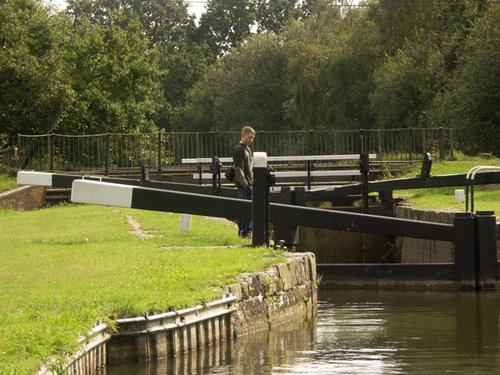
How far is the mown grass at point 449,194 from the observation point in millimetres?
28034

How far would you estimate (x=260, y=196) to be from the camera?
57.4ft

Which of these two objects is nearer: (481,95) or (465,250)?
(465,250)

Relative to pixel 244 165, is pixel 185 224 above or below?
below

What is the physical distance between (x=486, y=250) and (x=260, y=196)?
4274mm

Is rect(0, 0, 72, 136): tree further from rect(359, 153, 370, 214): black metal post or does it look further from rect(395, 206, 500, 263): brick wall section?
rect(359, 153, 370, 214): black metal post

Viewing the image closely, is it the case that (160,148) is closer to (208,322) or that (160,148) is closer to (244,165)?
(244,165)

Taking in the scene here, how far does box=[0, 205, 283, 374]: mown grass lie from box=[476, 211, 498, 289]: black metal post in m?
3.59

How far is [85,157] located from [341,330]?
2839 cm

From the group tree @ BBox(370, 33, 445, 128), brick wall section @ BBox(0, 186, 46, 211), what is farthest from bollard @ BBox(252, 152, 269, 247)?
tree @ BBox(370, 33, 445, 128)

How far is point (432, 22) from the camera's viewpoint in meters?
61.7

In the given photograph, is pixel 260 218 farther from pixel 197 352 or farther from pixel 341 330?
pixel 197 352

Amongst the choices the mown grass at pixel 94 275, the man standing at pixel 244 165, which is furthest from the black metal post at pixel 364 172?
the man standing at pixel 244 165

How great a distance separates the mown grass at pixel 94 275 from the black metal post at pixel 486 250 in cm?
359

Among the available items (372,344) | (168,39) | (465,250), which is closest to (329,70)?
(465,250)
